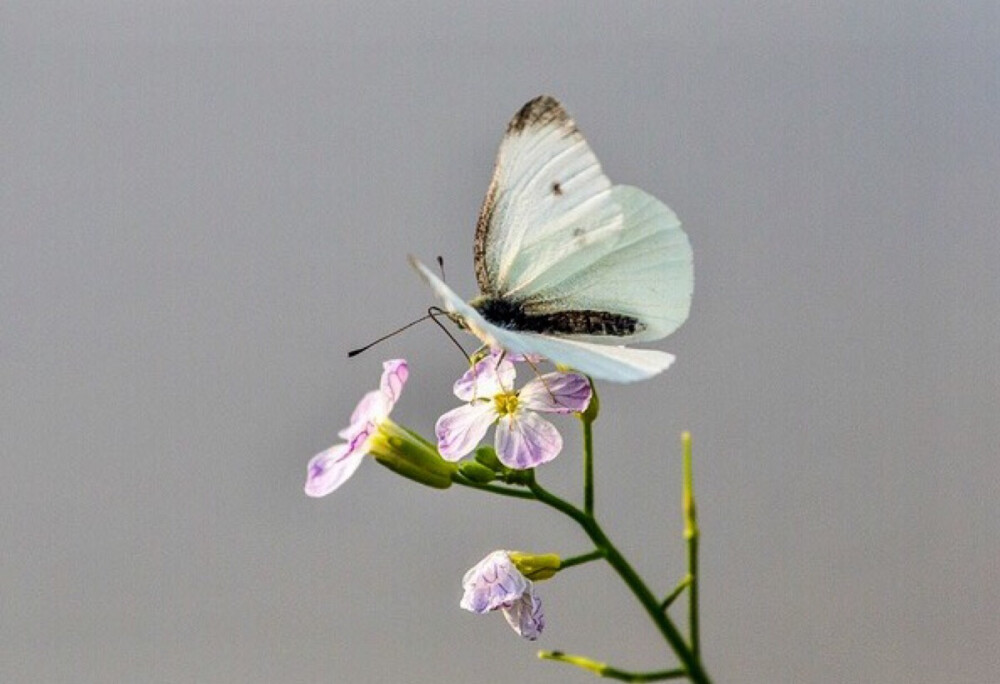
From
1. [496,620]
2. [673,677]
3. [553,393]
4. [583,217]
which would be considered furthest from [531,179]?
[496,620]

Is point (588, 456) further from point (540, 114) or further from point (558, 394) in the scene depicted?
point (540, 114)

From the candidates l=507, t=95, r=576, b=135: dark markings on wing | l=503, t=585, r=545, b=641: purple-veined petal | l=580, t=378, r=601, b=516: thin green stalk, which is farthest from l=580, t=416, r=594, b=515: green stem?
l=507, t=95, r=576, b=135: dark markings on wing

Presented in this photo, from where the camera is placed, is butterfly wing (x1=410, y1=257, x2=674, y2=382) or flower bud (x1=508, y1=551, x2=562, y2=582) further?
flower bud (x1=508, y1=551, x2=562, y2=582)

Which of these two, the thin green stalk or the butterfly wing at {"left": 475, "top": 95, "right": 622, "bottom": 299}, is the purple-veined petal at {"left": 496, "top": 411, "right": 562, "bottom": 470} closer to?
the thin green stalk

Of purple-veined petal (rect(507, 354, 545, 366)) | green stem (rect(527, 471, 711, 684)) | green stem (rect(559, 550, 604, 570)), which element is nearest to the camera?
green stem (rect(527, 471, 711, 684))

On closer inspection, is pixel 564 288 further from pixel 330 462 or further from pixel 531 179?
pixel 330 462

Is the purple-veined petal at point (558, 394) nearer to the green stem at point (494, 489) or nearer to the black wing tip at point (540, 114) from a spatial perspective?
the green stem at point (494, 489)
